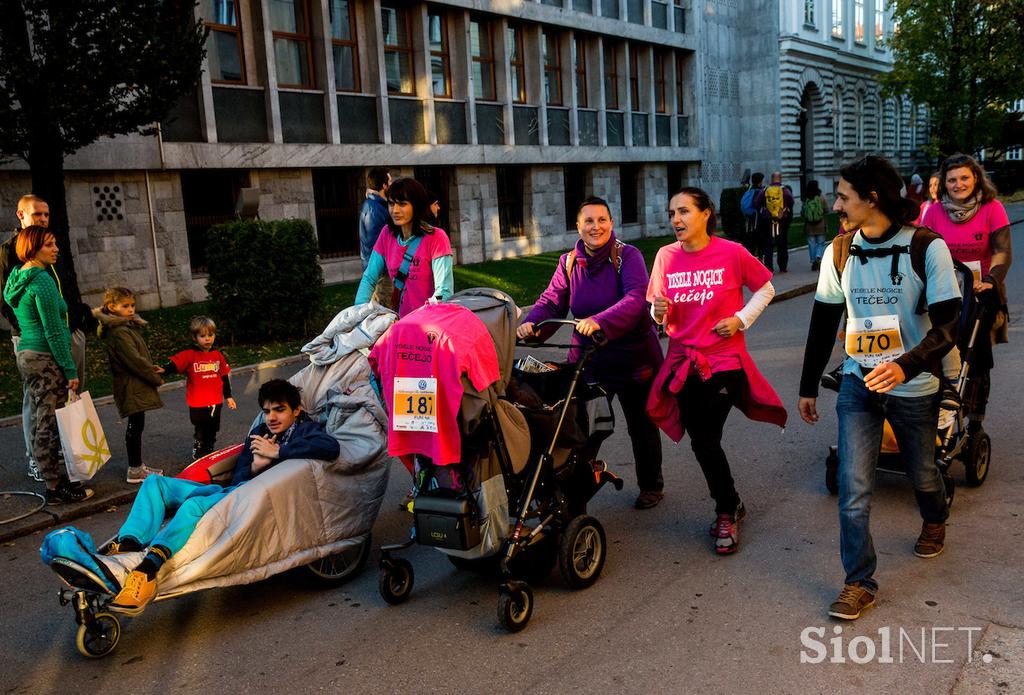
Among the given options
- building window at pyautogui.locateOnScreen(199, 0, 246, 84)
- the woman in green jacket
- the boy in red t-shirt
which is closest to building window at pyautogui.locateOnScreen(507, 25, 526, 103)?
building window at pyautogui.locateOnScreen(199, 0, 246, 84)

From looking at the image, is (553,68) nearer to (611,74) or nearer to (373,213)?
(611,74)

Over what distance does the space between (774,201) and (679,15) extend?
1617 cm

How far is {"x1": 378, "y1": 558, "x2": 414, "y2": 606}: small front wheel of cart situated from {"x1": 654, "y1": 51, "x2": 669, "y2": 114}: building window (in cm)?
2898

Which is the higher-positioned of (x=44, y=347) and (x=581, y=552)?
(x=44, y=347)

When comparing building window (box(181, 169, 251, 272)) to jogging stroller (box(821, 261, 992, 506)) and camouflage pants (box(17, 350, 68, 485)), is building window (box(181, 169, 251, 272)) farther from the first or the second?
jogging stroller (box(821, 261, 992, 506))

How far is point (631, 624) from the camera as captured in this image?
13.8 feet

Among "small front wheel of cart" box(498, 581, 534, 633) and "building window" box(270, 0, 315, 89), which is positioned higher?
"building window" box(270, 0, 315, 89)

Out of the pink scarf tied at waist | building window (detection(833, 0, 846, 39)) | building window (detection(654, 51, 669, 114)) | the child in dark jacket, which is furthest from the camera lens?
building window (detection(833, 0, 846, 39))

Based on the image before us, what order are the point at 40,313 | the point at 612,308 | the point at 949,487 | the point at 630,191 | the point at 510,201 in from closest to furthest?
the point at 612,308
the point at 949,487
the point at 40,313
the point at 510,201
the point at 630,191

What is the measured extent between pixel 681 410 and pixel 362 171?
16.9 meters

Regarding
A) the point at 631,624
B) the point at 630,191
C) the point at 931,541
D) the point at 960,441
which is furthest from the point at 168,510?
the point at 630,191

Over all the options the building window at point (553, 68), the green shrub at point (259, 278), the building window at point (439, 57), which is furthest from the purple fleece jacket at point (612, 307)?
the building window at point (553, 68)

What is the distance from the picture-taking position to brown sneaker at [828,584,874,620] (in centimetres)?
410

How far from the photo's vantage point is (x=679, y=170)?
3300cm
